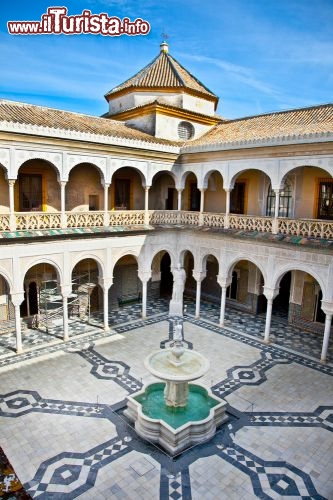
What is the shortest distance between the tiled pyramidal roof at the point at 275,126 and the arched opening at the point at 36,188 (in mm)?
5172

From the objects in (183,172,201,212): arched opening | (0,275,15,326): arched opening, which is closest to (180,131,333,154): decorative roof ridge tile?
(183,172,201,212): arched opening

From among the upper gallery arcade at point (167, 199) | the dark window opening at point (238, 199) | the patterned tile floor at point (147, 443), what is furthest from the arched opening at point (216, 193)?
the patterned tile floor at point (147, 443)

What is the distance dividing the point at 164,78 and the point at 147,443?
14.7m

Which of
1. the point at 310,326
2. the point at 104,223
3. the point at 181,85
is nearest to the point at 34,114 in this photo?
the point at 104,223

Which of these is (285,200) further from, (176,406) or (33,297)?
(33,297)

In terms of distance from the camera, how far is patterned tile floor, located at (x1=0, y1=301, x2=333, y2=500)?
629 centimetres

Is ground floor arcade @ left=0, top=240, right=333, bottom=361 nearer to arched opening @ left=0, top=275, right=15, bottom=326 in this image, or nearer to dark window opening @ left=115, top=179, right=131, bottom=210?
arched opening @ left=0, top=275, right=15, bottom=326

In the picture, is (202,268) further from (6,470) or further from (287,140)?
(6,470)

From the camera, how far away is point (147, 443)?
7.27 m

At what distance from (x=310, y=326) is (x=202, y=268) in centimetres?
434

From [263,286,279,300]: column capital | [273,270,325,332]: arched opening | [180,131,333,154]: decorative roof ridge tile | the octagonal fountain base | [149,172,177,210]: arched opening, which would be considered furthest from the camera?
[149,172,177,210]: arched opening

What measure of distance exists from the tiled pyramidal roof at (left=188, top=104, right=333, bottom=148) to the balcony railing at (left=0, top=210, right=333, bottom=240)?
2578mm

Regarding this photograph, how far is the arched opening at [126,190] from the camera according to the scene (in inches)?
581

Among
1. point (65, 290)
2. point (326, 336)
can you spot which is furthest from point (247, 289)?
point (65, 290)
